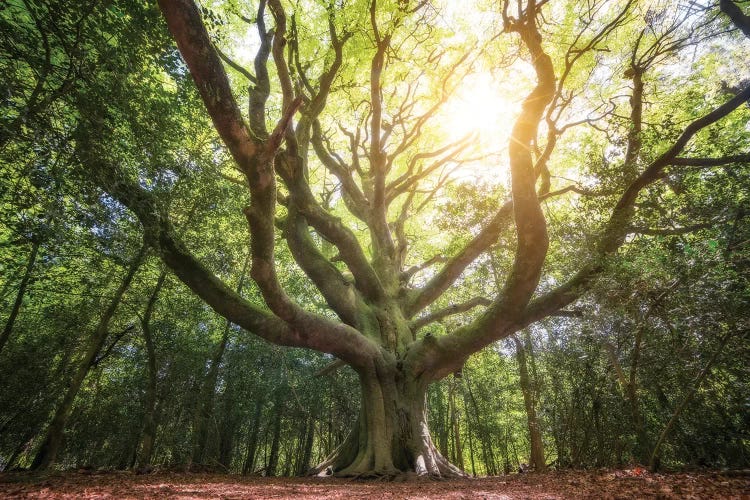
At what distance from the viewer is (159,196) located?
Result: 179 inches

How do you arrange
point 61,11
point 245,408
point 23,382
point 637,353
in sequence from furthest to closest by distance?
1. point 245,408
2. point 23,382
3. point 637,353
4. point 61,11

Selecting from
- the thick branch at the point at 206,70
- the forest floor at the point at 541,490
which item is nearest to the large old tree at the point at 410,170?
the thick branch at the point at 206,70

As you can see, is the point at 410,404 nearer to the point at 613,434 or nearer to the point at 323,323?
the point at 323,323

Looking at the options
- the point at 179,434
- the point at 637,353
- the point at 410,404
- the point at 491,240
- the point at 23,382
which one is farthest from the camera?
the point at 179,434

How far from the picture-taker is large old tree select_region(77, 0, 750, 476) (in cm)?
401

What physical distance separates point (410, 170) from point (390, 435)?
653 centimetres

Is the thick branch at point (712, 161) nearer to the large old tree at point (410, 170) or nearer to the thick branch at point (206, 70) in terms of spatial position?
the large old tree at point (410, 170)

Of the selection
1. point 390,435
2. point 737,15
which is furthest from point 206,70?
point 737,15

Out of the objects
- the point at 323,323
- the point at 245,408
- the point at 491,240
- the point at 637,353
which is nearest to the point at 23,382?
the point at 245,408

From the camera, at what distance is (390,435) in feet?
18.6

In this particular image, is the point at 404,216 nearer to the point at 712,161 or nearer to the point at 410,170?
the point at 410,170

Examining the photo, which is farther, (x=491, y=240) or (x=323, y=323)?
(x=491, y=240)

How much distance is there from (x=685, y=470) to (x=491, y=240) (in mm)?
4132

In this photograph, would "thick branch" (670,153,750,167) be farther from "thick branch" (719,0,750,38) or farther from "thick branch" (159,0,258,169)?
"thick branch" (159,0,258,169)
